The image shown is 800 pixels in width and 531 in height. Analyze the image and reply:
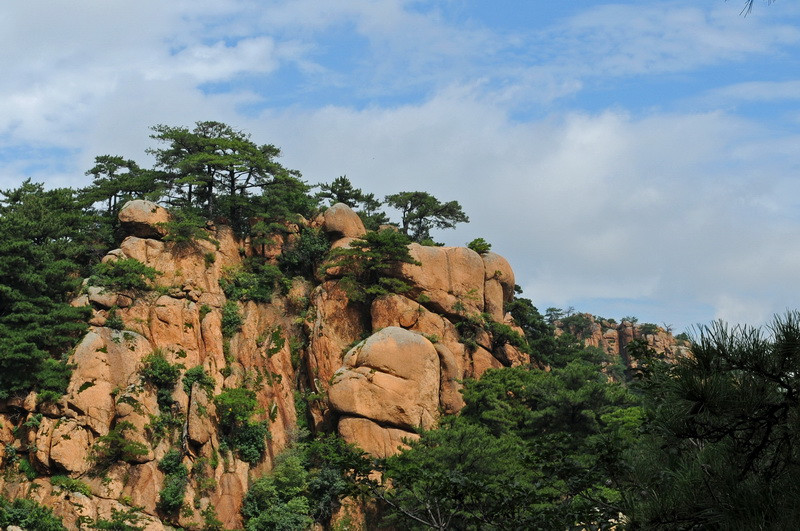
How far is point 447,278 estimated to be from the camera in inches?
1310

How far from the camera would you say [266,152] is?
119ft

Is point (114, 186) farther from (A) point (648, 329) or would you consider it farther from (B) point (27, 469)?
(A) point (648, 329)

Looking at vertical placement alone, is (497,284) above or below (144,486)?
above

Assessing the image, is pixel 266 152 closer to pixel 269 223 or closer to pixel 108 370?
pixel 269 223

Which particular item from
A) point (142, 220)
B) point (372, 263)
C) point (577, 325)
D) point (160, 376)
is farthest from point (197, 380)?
point (577, 325)

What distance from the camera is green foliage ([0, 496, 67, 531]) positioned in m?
22.3

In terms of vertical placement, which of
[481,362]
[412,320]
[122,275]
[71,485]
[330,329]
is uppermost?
[122,275]

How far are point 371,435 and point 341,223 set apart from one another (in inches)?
443

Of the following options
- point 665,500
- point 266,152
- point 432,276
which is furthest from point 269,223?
point 665,500

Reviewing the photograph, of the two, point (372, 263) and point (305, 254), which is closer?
point (372, 263)

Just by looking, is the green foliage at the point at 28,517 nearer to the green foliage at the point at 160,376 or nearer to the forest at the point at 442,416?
the forest at the point at 442,416

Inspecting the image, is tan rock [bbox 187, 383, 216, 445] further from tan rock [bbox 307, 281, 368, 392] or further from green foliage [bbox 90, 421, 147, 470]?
tan rock [bbox 307, 281, 368, 392]

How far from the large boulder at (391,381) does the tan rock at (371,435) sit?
0.28 metres

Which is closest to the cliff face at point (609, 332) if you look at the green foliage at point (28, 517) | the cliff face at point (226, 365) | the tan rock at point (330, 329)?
the cliff face at point (226, 365)
